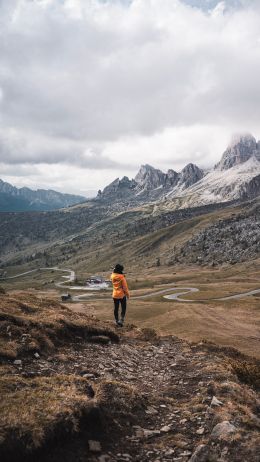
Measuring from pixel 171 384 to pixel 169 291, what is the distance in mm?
138713

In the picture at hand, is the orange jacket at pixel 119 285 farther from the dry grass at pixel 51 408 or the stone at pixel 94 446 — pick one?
the stone at pixel 94 446

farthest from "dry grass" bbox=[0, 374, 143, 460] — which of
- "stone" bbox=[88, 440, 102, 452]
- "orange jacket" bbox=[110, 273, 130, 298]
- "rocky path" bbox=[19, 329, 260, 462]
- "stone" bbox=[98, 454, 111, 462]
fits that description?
"orange jacket" bbox=[110, 273, 130, 298]

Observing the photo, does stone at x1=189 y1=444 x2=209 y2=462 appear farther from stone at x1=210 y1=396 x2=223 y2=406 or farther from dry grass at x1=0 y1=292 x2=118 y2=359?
dry grass at x1=0 y1=292 x2=118 y2=359

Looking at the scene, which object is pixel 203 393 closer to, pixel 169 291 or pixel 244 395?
pixel 244 395

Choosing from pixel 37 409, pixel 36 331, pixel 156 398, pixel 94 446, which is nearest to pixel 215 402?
pixel 156 398

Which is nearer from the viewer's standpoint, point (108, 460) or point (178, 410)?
point (108, 460)

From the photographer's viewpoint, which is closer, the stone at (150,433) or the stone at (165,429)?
the stone at (150,433)

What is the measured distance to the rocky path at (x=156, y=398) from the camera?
12617 mm

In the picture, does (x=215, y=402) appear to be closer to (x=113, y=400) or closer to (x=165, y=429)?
(x=165, y=429)

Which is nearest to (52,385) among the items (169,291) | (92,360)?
(92,360)

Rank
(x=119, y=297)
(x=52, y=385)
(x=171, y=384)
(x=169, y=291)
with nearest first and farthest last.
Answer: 1. (x=52, y=385)
2. (x=171, y=384)
3. (x=119, y=297)
4. (x=169, y=291)

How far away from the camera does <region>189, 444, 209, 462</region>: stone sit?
1213cm

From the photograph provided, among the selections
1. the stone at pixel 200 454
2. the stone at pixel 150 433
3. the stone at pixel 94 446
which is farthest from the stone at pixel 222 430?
the stone at pixel 94 446

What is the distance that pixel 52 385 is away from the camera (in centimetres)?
1575
